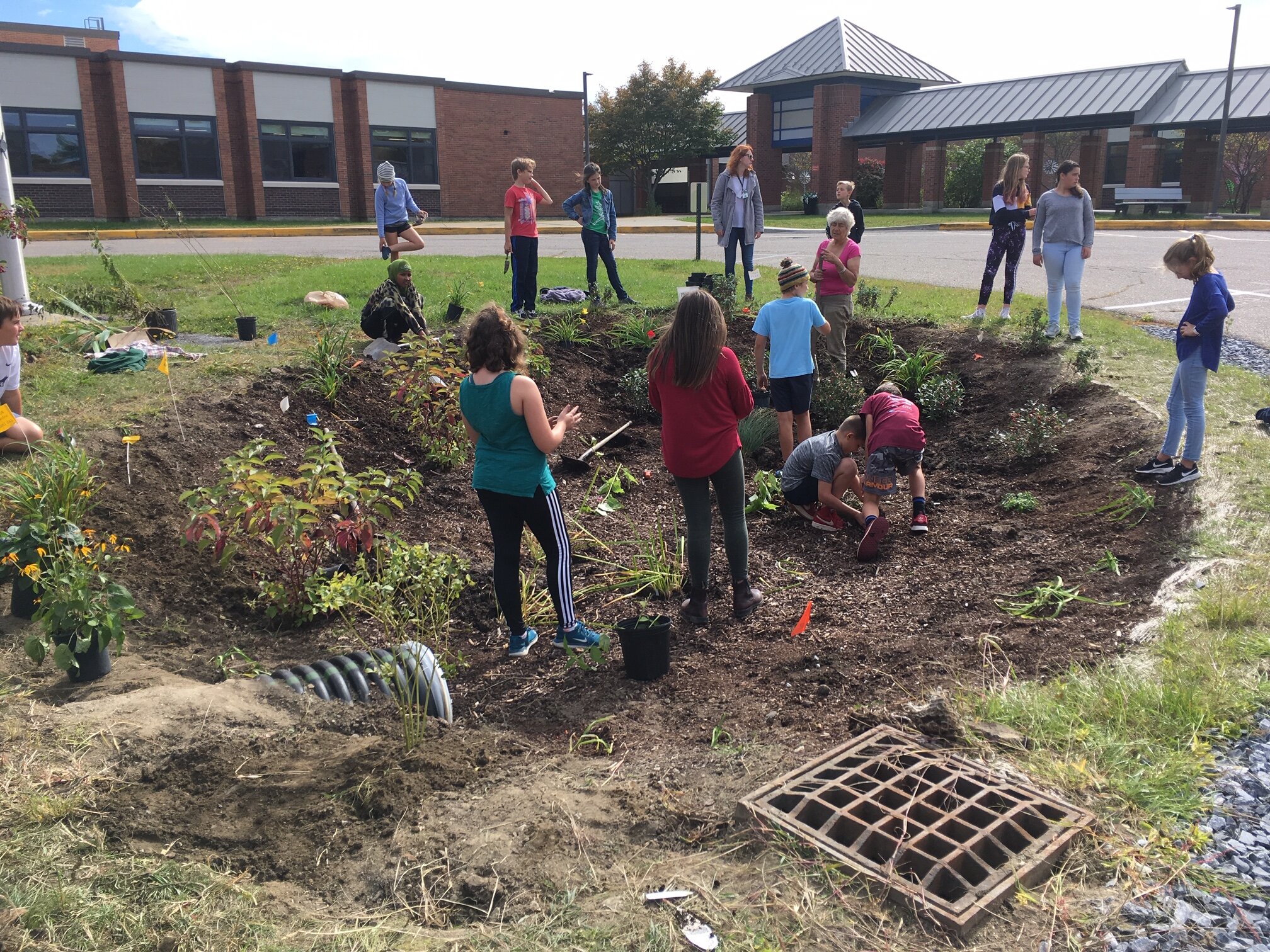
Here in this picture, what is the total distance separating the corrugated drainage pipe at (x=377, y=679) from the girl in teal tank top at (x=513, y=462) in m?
0.71

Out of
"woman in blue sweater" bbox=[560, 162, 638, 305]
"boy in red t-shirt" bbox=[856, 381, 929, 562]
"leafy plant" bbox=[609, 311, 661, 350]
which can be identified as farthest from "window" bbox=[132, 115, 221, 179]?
"boy in red t-shirt" bbox=[856, 381, 929, 562]

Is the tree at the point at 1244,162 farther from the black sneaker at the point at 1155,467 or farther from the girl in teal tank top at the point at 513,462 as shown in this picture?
the girl in teal tank top at the point at 513,462

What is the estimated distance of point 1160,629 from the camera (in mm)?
4262

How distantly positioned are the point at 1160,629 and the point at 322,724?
3696 millimetres

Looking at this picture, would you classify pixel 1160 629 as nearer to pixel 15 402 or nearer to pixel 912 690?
pixel 912 690

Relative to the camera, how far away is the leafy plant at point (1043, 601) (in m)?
4.86

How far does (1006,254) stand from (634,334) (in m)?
4.06

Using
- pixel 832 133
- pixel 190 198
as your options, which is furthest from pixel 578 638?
pixel 832 133

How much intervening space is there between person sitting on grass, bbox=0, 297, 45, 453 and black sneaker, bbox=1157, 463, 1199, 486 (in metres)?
7.06

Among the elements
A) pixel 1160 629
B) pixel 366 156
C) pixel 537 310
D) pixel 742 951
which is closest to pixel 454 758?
pixel 742 951

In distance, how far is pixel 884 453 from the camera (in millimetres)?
6199

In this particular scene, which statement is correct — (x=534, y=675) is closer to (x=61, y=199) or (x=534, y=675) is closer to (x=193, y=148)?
(x=61, y=199)

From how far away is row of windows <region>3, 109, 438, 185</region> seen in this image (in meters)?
29.6

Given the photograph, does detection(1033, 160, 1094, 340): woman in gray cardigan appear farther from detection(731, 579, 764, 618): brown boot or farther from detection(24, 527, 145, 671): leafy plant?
detection(24, 527, 145, 671): leafy plant
